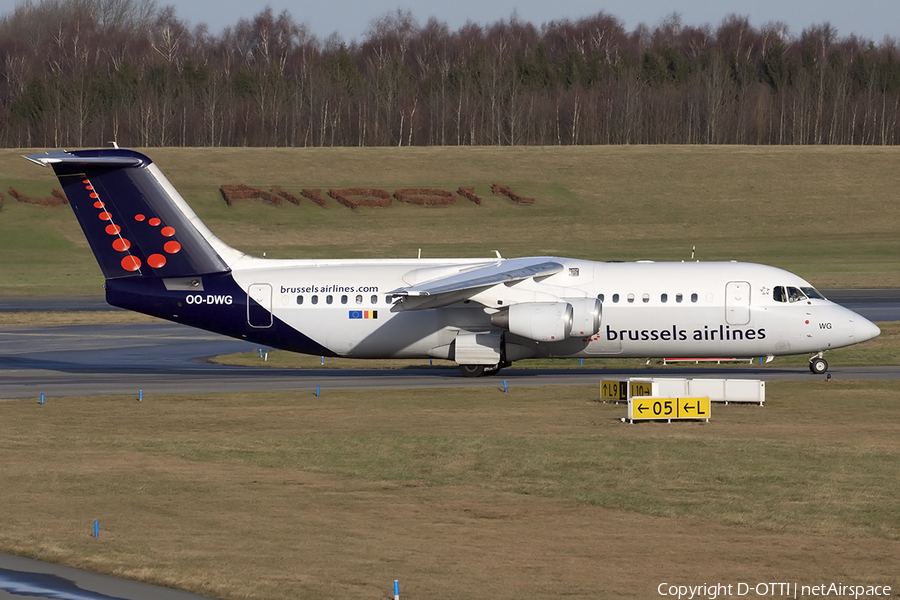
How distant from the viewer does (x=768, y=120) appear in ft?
459

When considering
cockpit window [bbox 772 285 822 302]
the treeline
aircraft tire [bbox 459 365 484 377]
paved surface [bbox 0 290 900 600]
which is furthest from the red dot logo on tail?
the treeline

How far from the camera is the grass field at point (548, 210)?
3184 inches

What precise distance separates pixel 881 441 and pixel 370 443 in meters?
10.1

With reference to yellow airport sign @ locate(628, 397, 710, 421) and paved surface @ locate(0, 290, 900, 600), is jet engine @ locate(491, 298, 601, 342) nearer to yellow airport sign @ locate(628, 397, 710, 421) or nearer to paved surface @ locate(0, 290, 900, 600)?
paved surface @ locate(0, 290, 900, 600)

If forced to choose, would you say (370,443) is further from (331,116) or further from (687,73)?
(687,73)

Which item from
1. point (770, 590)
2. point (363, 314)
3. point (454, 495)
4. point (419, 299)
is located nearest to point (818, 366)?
point (419, 299)

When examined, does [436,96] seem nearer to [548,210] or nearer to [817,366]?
[548,210]

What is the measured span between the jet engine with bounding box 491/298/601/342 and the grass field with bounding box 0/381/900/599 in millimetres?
3055

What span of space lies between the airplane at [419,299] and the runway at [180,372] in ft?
3.38

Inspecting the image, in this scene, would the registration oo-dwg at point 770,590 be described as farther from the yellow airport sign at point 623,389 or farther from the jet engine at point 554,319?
the jet engine at point 554,319

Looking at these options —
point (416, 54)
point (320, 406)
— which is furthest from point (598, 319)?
point (416, 54)

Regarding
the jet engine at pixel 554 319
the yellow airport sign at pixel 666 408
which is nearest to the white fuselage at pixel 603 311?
the jet engine at pixel 554 319

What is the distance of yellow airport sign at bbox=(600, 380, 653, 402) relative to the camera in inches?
1070

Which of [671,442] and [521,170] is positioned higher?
[521,170]
